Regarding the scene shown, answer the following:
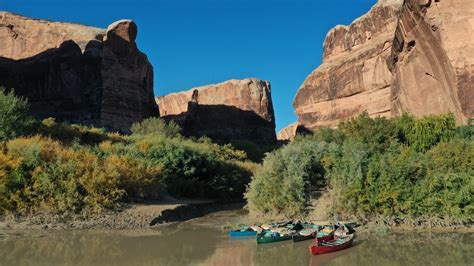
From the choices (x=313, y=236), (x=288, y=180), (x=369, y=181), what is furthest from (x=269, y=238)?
(x=369, y=181)

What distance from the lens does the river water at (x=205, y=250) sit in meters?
10.6

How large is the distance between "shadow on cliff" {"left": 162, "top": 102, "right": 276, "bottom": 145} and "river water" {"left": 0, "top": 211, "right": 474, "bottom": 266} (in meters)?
70.2

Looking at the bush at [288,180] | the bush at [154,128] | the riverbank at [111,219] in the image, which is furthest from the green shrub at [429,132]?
the bush at [154,128]

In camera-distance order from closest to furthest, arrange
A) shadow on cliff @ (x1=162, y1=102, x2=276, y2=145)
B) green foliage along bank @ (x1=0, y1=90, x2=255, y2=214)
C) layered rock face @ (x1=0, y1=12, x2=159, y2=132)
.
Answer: green foliage along bank @ (x1=0, y1=90, x2=255, y2=214), layered rock face @ (x1=0, y1=12, x2=159, y2=132), shadow on cliff @ (x1=162, y1=102, x2=276, y2=145)

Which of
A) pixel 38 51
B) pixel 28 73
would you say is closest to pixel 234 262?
pixel 28 73

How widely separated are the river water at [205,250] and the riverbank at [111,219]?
100 cm

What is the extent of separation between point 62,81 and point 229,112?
41.7m

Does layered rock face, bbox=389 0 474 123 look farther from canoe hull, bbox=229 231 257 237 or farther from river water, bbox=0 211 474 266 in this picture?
canoe hull, bbox=229 231 257 237

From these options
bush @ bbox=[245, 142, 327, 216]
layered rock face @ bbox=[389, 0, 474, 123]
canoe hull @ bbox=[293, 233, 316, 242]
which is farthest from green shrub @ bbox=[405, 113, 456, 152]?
canoe hull @ bbox=[293, 233, 316, 242]

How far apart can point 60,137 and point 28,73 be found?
3417 centimetres

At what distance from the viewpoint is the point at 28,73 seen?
5997cm

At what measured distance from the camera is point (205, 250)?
12367 mm

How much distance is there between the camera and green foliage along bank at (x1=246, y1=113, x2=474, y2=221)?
577 inches

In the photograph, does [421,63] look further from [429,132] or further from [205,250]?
[205,250]
